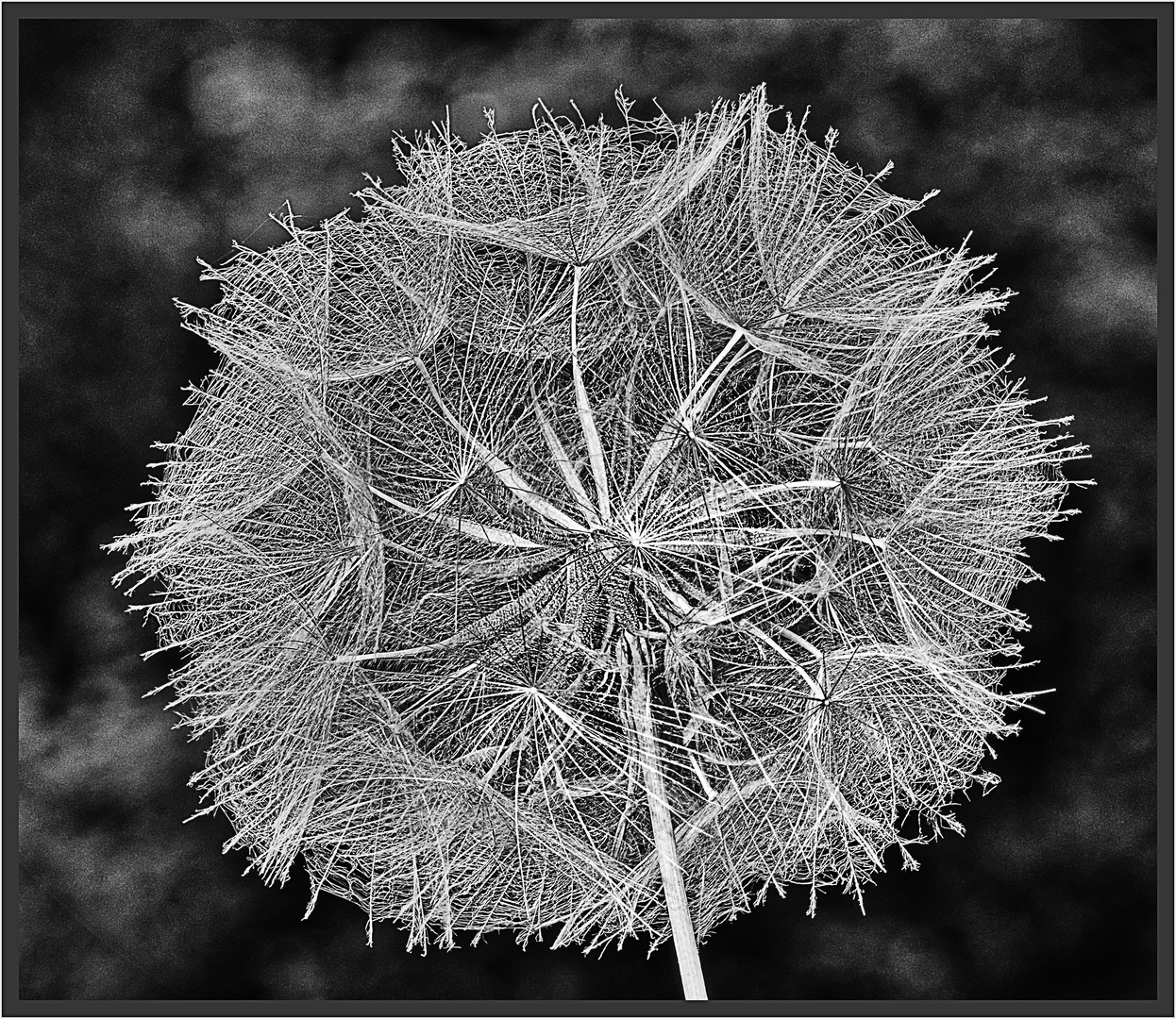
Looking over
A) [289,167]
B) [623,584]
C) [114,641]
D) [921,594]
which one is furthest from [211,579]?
[921,594]

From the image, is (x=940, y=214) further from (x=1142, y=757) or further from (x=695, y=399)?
(x=1142, y=757)

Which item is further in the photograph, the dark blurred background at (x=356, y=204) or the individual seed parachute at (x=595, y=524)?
the dark blurred background at (x=356, y=204)

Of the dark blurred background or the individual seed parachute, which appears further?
the dark blurred background

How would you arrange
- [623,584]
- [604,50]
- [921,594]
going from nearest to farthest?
[623,584] < [921,594] < [604,50]

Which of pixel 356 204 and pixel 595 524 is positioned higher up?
pixel 356 204
